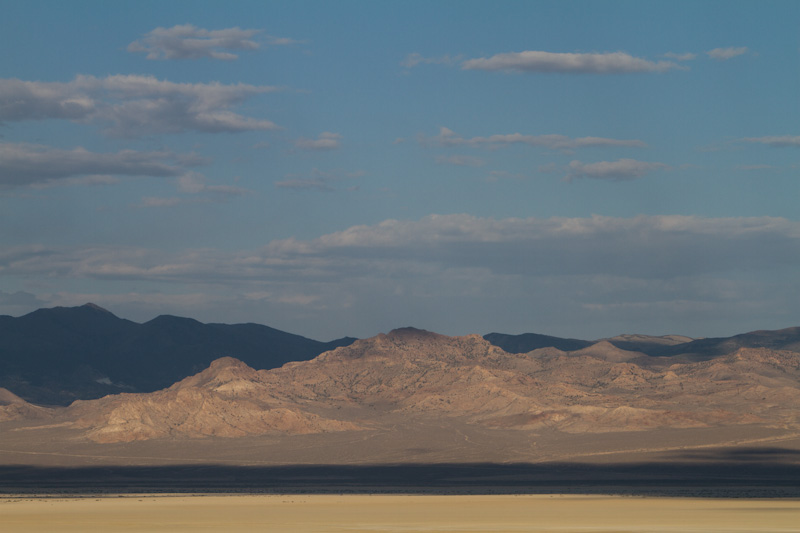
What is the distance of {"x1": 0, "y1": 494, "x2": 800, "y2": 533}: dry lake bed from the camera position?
59281mm

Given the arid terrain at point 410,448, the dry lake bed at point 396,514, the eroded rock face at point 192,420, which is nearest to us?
the dry lake bed at point 396,514

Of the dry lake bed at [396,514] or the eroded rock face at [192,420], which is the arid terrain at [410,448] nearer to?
the eroded rock face at [192,420]

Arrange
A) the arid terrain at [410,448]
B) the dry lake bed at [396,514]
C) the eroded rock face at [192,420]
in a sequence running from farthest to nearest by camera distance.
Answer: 1. the eroded rock face at [192,420]
2. the arid terrain at [410,448]
3. the dry lake bed at [396,514]

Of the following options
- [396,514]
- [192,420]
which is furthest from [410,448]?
[396,514]

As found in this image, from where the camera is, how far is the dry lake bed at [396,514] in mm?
59281

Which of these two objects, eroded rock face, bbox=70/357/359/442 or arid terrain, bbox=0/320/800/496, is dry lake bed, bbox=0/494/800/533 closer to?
arid terrain, bbox=0/320/800/496

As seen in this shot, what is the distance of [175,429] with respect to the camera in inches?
6919

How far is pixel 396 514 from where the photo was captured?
225 ft

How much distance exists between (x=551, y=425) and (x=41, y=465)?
74.7 m

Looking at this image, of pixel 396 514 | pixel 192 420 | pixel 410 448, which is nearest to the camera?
pixel 396 514

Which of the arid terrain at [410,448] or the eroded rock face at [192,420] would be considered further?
the eroded rock face at [192,420]

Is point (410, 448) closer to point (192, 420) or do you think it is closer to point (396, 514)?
point (192, 420)

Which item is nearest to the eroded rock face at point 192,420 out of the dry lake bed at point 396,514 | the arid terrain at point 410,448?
the arid terrain at point 410,448

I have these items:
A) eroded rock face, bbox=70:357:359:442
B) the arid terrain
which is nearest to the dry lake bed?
the arid terrain
